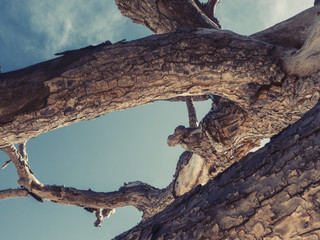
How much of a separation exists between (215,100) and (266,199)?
2189mm

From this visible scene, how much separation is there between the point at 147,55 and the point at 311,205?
1632mm

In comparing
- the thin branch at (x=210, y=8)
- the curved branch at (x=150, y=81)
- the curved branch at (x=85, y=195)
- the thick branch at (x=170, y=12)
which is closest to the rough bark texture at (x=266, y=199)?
the curved branch at (x=150, y=81)

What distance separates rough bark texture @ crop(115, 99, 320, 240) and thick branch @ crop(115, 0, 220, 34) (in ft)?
8.28

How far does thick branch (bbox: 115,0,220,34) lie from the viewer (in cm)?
347

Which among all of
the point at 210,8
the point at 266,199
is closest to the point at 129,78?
the point at 266,199

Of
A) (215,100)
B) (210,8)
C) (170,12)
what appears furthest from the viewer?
(210,8)

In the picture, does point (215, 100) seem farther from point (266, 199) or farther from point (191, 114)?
point (266, 199)

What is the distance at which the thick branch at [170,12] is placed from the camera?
3.47m

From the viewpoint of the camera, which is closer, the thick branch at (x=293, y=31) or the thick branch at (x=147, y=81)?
the thick branch at (x=147, y=81)

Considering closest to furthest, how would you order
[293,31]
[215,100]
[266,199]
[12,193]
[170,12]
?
[266,199], [293,31], [215,100], [170,12], [12,193]

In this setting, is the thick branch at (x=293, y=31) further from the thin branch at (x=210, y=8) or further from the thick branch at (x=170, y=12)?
the thin branch at (x=210, y=8)

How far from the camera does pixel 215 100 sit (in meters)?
3.24

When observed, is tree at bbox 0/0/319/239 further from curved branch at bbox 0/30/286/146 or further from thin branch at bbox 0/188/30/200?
thin branch at bbox 0/188/30/200

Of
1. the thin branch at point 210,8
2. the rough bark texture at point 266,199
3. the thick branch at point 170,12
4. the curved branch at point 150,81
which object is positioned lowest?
the rough bark texture at point 266,199
